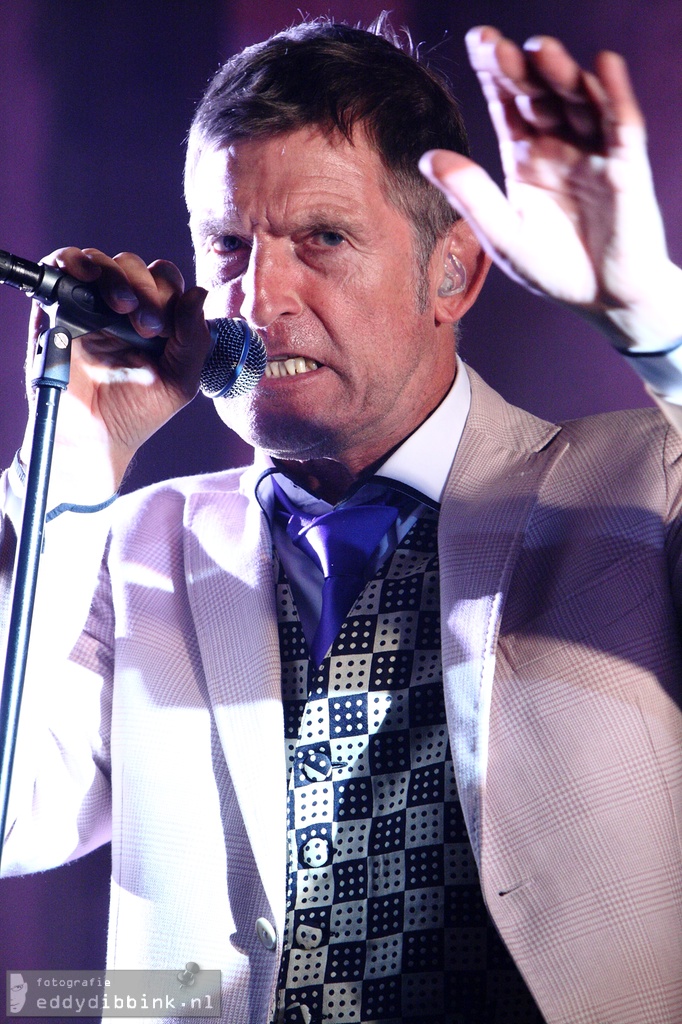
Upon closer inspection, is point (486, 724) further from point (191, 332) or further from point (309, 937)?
point (191, 332)

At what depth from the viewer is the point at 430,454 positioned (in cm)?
181

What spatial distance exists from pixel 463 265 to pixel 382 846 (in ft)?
3.66

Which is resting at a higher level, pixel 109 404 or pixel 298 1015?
pixel 109 404

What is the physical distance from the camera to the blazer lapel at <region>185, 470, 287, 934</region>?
1.57 m

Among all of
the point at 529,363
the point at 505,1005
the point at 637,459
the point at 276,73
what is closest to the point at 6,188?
the point at 276,73

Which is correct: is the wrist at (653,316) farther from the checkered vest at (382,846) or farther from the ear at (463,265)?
the ear at (463,265)

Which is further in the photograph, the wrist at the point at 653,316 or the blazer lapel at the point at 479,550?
the blazer lapel at the point at 479,550

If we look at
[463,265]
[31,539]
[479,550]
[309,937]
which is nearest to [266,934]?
[309,937]

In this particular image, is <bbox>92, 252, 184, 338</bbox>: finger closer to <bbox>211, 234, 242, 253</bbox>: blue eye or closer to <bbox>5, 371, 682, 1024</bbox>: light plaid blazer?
<bbox>211, 234, 242, 253</bbox>: blue eye

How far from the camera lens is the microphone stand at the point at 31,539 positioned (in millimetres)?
1050

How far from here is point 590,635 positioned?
4.89ft

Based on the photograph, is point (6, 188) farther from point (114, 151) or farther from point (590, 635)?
point (590, 635)

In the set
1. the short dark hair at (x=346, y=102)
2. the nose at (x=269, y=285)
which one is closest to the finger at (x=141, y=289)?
the nose at (x=269, y=285)

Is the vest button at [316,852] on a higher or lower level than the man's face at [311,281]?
lower
